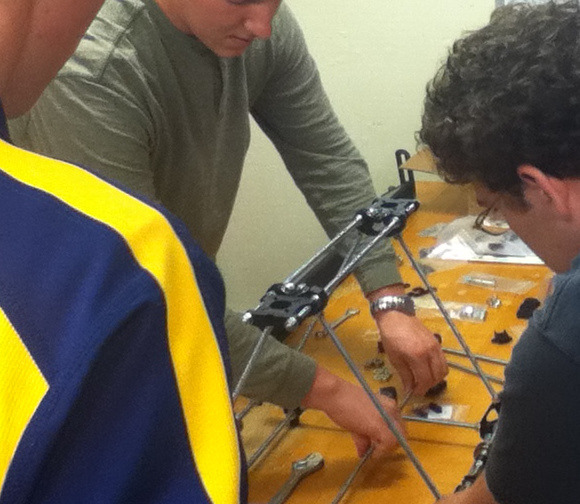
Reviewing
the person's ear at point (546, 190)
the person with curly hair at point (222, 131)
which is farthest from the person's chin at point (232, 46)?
the person's ear at point (546, 190)

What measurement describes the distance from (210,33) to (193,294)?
0.62 meters

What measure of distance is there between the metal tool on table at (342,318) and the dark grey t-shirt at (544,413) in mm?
→ 509

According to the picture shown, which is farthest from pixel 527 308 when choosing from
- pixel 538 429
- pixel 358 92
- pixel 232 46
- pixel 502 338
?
pixel 358 92

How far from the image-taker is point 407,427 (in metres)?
0.99

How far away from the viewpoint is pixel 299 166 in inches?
48.3

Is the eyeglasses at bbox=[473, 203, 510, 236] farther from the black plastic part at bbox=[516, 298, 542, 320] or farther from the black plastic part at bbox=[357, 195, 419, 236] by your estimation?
the black plastic part at bbox=[357, 195, 419, 236]

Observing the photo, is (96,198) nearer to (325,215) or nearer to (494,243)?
(325,215)

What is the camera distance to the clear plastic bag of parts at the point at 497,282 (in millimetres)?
1292

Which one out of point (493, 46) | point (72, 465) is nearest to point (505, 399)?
point (493, 46)

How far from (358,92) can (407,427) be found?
1.18 meters

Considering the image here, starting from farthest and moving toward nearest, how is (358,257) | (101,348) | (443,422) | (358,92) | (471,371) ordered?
(358,92) < (471,371) < (443,422) < (358,257) < (101,348)

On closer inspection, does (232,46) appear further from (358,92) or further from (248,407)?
(358,92)

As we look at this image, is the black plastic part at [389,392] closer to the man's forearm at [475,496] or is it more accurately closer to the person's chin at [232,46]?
the man's forearm at [475,496]

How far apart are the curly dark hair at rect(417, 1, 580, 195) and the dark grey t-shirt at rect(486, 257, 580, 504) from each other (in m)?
0.14
